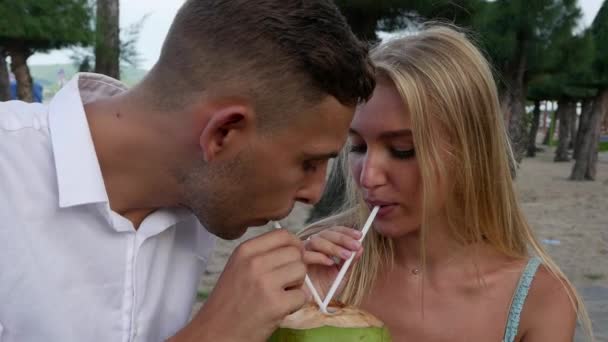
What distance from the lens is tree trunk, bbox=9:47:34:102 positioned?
4295mm

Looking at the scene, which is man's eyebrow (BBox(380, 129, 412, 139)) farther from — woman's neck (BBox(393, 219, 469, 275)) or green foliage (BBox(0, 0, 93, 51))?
green foliage (BBox(0, 0, 93, 51))

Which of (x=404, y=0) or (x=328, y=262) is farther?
(x=404, y=0)

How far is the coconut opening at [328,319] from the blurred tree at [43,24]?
10.8ft

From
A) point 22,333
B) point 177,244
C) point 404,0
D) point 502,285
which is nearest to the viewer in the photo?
point 22,333

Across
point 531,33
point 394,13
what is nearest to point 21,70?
point 394,13

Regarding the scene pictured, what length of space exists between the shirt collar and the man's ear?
0.57 feet

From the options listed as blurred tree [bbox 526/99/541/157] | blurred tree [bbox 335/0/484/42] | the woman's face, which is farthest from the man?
blurred tree [bbox 526/99/541/157]

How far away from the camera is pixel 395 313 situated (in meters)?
1.43

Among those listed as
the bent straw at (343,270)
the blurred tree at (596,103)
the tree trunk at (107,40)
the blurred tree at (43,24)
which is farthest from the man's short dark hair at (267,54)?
the blurred tree at (596,103)

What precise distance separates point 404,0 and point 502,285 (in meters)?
2.37

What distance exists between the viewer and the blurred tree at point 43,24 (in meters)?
3.60

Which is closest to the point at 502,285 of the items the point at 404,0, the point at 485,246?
the point at 485,246

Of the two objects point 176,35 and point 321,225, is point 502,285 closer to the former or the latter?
point 321,225

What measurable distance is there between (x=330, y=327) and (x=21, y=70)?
14.3 ft
